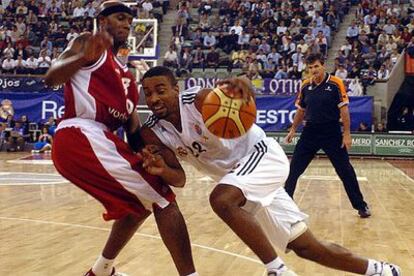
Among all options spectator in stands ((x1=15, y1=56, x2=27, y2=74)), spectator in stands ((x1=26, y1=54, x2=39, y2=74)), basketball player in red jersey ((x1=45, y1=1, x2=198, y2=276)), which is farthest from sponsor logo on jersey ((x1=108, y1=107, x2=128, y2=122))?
spectator in stands ((x1=15, y1=56, x2=27, y2=74))

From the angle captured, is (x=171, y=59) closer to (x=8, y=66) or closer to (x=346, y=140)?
(x=8, y=66)

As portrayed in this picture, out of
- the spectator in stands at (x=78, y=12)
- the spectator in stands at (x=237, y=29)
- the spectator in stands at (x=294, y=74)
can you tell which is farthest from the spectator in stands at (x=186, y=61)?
the spectator in stands at (x=78, y=12)

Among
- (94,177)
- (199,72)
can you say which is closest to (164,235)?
(94,177)

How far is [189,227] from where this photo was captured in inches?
285

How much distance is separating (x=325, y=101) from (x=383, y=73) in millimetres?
14507

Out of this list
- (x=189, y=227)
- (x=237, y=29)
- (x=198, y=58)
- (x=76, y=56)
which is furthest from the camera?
(x=237, y=29)

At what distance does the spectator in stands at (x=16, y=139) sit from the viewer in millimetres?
21406

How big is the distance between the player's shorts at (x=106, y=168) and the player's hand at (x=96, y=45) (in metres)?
0.43

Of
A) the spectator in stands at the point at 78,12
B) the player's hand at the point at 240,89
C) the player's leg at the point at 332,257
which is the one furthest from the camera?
the spectator in stands at the point at 78,12

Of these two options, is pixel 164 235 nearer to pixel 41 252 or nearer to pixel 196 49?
pixel 41 252

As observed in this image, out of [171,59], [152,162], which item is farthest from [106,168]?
[171,59]

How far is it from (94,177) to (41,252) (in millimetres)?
1918

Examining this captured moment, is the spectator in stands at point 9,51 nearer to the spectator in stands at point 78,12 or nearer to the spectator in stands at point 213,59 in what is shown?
the spectator in stands at point 78,12

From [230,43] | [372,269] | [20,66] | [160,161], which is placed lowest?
[20,66]
